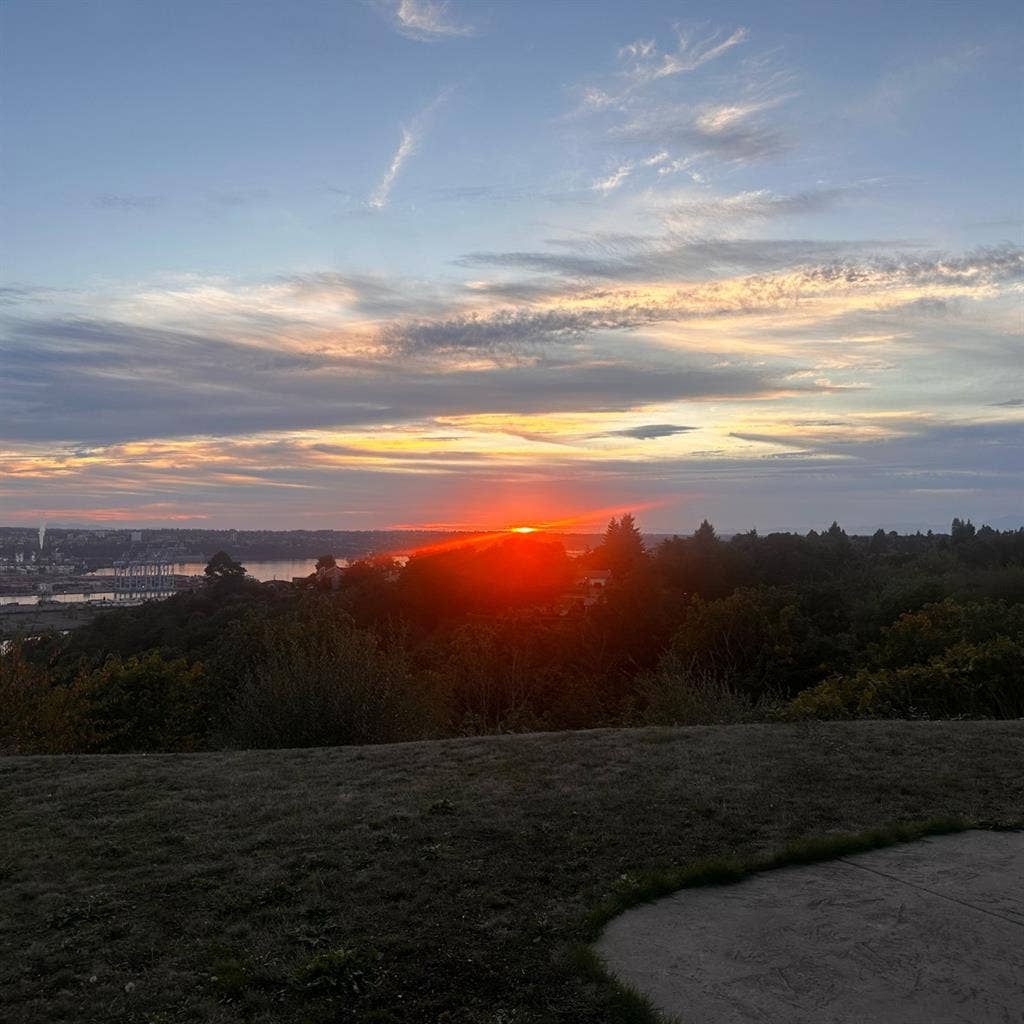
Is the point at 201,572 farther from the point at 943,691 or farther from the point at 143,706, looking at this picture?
the point at 943,691

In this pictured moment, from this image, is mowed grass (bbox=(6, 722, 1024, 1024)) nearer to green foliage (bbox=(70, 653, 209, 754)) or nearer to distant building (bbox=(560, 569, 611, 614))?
green foliage (bbox=(70, 653, 209, 754))

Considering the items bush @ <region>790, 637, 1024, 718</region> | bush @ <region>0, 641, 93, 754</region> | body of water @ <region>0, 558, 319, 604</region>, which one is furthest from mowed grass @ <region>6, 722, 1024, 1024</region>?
body of water @ <region>0, 558, 319, 604</region>

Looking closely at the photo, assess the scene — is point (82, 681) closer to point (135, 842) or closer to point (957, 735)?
point (135, 842)

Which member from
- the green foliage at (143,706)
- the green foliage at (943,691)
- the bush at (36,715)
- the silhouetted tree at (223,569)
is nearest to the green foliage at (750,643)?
the green foliage at (943,691)

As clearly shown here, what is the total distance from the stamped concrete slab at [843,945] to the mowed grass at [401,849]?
0.27m

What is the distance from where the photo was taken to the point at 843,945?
365 centimetres

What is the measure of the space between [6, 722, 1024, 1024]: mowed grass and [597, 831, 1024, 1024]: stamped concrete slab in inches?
10.6

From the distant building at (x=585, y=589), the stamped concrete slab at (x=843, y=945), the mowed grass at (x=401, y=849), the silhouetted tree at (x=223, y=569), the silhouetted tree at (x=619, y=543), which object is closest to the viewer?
the stamped concrete slab at (x=843, y=945)

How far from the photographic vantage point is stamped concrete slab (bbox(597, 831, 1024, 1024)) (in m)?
3.18

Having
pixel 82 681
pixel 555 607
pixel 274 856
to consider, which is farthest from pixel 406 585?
pixel 274 856

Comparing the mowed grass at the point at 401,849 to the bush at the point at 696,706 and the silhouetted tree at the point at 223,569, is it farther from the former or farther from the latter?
the silhouetted tree at the point at 223,569

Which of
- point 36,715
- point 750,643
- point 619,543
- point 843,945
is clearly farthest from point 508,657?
point 619,543

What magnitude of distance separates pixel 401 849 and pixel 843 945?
227 centimetres

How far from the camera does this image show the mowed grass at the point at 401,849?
10.9ft
